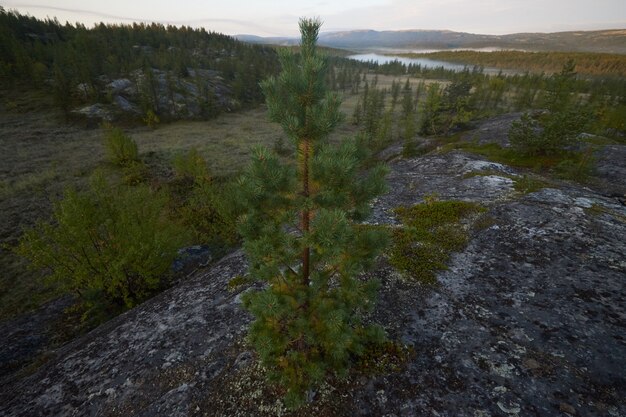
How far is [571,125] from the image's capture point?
723 inches

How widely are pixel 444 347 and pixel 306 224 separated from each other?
188 inches

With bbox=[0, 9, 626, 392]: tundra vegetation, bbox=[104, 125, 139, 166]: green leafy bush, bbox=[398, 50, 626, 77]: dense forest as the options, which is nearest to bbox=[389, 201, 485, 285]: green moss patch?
bbox=[0, 9, 626, 392]: tundra vegetation

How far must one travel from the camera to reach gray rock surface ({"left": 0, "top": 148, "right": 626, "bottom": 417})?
571cm

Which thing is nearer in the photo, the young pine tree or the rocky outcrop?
the young pine tree

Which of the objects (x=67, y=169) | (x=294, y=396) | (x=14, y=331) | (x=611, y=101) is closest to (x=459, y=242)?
(x=294, y=396)

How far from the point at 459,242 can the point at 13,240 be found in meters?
29.7

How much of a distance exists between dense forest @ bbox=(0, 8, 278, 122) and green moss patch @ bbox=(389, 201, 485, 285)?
4019cm

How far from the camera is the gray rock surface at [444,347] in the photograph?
5711mm

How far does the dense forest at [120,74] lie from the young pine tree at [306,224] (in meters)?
44.9

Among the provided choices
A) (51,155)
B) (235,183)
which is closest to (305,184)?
(235,183)

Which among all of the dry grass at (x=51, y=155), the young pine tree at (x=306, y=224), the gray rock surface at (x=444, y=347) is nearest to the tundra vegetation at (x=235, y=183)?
the young pine tree at (x=306, y=224)

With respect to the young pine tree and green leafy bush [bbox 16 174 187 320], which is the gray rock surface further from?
green leafy bush [bbox 16 174 187 320]

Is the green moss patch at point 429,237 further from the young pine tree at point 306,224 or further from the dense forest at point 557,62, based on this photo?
the dense forest at point 557,62

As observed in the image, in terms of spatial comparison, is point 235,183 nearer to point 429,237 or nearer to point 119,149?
point 429,237
